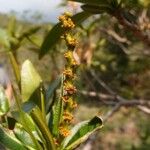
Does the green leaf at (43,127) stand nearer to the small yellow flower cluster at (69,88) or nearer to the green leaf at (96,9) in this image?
the small yellow flower cluster at (69,88)

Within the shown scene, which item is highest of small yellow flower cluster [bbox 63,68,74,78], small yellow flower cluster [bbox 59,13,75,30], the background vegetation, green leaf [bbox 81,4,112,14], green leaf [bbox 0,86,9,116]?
small yellow flower cluster [bbox 59,13,75,30]

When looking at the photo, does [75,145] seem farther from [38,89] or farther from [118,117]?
[118,117]

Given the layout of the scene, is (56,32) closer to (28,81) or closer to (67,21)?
(28,81)

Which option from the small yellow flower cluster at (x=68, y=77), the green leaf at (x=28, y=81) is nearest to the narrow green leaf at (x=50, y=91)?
the green leaf at (x=28, y=81)

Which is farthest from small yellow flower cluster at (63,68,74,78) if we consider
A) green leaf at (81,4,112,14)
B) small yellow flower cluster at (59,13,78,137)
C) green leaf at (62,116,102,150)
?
Answer: green leaf at (81,4,112,14)

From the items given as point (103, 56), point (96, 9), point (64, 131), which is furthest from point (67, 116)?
point (103, 56)

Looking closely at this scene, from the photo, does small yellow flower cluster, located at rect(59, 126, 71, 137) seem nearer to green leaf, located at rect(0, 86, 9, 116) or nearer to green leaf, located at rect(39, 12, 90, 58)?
green leaf, located at rect(0, 86, 9, 116)

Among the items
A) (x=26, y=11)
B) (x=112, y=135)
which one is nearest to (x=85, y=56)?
(x=26, y=11)
